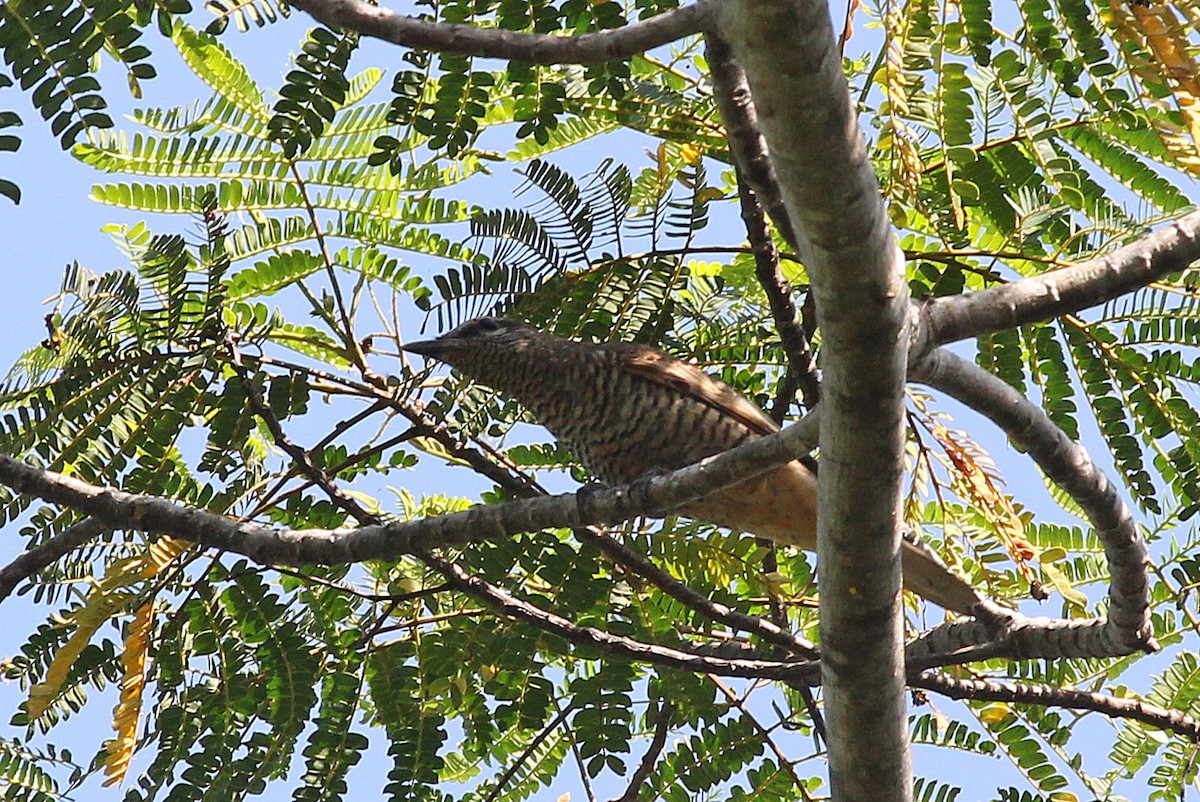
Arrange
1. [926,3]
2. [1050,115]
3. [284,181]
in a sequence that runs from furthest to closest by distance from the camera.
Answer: [284,181], [1050,115], [926,3]

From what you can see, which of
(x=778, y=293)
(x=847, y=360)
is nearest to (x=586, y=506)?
(x=778, y=293)

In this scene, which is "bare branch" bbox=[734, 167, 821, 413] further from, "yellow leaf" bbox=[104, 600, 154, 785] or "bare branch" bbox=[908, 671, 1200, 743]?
"yellow leaf" bbox=[104, 600, 154, 785]

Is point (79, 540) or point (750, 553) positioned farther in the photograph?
point (750, 553)

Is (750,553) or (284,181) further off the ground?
(284,181)

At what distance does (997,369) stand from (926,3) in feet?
4.21

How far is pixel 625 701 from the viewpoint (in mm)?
4246

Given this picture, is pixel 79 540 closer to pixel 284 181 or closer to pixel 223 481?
pixel 223 481

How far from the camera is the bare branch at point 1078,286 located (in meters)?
3.20

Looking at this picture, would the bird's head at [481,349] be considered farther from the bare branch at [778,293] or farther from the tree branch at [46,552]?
the tree branch at [46,552]

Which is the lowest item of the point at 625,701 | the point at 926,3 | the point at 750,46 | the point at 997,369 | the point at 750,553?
the point at 625,701

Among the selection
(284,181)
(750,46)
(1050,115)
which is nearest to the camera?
(750,46)

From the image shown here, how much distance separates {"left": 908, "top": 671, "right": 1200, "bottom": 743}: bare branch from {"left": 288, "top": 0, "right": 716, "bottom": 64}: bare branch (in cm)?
248

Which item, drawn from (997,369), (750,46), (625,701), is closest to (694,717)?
(625,701)

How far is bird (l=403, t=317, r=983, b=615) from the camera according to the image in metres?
4.94
